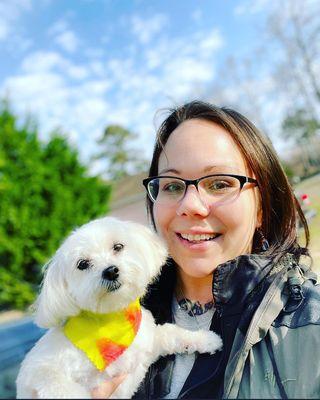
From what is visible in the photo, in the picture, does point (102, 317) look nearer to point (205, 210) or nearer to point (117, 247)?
point (117, 247)

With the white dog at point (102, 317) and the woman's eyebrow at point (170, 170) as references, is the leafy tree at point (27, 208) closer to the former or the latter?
the white dog at point (102, 317)

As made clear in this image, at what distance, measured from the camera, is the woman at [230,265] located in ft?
3.93

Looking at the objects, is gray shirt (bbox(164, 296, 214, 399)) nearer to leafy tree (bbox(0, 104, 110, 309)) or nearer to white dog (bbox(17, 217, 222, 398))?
white dog (bbox(17, 217, 222, 398))

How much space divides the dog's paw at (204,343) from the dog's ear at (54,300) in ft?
1.63

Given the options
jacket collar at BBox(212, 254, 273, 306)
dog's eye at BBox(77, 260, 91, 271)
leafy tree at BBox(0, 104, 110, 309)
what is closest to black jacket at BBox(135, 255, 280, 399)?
jacket collar at BBox(212, 254, 273, 306)

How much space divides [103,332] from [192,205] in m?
0.60

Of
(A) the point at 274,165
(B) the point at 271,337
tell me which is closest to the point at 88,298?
(B) the point at 271,337

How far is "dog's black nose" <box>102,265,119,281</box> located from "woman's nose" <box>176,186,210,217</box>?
41cm

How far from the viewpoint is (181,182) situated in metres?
1.72

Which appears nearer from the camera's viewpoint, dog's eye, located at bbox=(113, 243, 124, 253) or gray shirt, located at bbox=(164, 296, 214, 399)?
gray shirt, located at bbox=(164, 296, 214, 399)

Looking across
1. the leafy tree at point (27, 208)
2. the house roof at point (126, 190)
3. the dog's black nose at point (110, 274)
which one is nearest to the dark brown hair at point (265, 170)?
the dog's black nose at point (110, 274)

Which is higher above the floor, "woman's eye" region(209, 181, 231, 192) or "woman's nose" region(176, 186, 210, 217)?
"woman's eye" region(209, 181, 231, 192)

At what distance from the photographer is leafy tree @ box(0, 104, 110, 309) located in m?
8.92

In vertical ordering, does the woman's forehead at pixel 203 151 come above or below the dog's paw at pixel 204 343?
above
